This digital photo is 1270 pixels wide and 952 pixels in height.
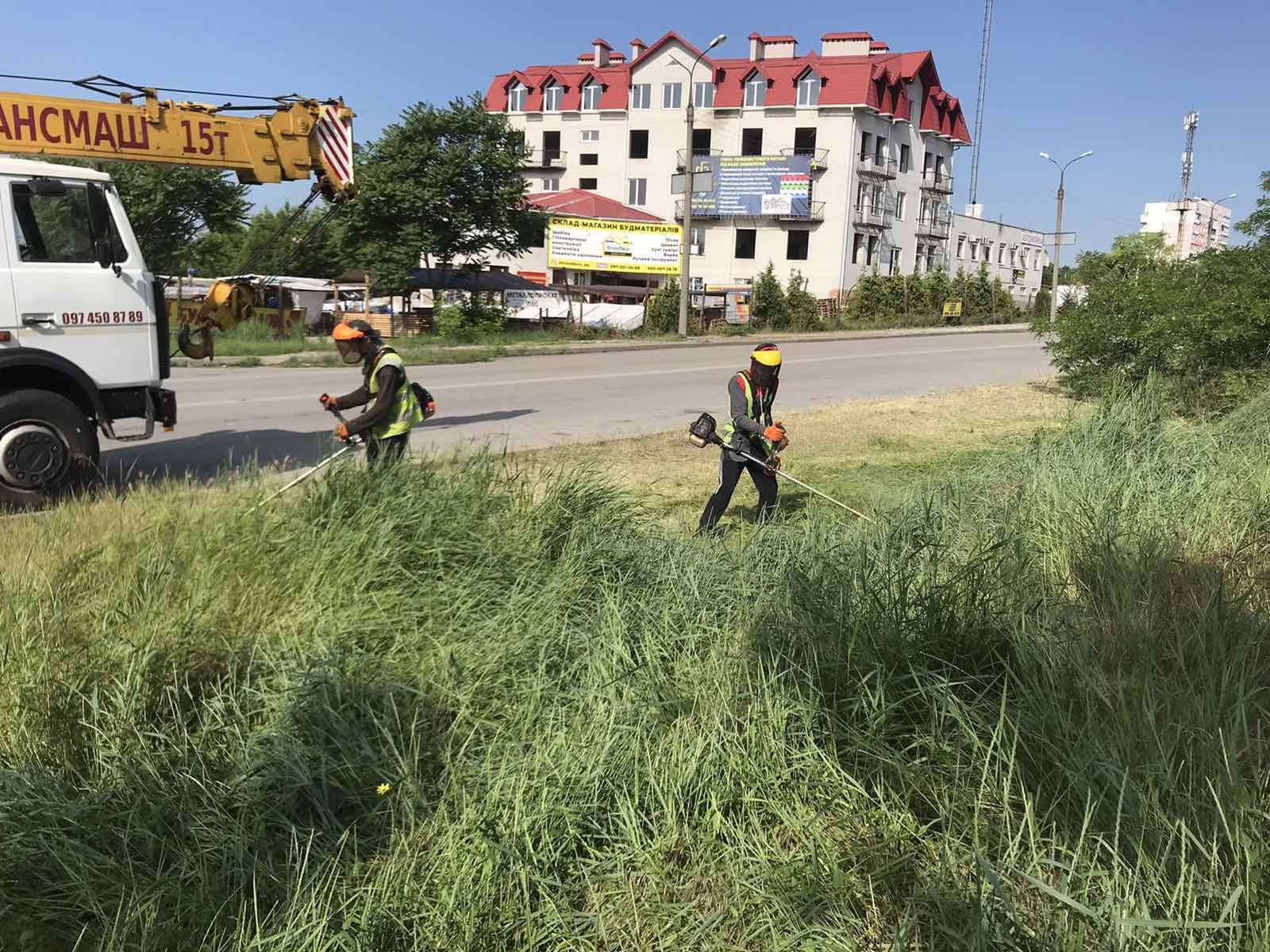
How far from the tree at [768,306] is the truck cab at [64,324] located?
31888 millimetres

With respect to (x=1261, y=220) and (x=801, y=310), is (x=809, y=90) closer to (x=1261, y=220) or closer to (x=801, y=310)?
(x=801, y=310)

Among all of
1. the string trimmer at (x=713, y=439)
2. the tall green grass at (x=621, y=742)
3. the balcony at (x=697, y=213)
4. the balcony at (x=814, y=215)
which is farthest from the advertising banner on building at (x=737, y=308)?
the tall green grass at (x=621, y=742)

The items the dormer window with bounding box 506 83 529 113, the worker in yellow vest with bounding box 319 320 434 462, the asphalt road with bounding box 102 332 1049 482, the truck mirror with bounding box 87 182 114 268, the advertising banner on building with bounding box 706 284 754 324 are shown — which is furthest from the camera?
the dormer window with bounding box 506 83 529 113

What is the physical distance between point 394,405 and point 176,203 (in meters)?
34.3

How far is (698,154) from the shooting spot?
166ft

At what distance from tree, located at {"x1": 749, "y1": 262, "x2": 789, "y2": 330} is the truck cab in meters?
31.9

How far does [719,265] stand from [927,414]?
3915cm

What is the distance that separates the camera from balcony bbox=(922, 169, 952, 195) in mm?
55969

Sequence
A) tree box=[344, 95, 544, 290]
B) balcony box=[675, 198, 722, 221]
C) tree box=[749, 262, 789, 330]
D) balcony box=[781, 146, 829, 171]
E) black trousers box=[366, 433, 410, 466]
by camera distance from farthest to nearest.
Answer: balcony box=[675, 198, 722, 221], balcony box=[781, 146, 829, 171], tree box=[749, 262, 789, 330], tree box=[344, 95, 544, 290], black trousers box=[366, 433, 410, 466]

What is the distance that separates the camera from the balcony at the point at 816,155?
48.0 meters

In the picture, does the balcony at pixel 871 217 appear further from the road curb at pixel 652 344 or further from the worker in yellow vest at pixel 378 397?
the worker in yellow vest at pixel 378 397

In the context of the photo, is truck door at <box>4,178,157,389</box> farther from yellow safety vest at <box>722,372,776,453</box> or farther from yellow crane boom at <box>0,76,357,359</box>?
yellow safety vest at <box>722,372,776,453</box>

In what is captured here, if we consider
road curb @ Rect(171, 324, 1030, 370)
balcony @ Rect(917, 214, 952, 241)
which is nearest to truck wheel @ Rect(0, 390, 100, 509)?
road curb @ Rect(171, 324, 1030, 370)

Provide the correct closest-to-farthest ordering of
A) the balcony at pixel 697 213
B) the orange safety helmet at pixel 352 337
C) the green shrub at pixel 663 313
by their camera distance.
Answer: the orange safety helmet at pixel 352 337
the green shrub at pixel 663 313
the balcony at pixel 697 213
